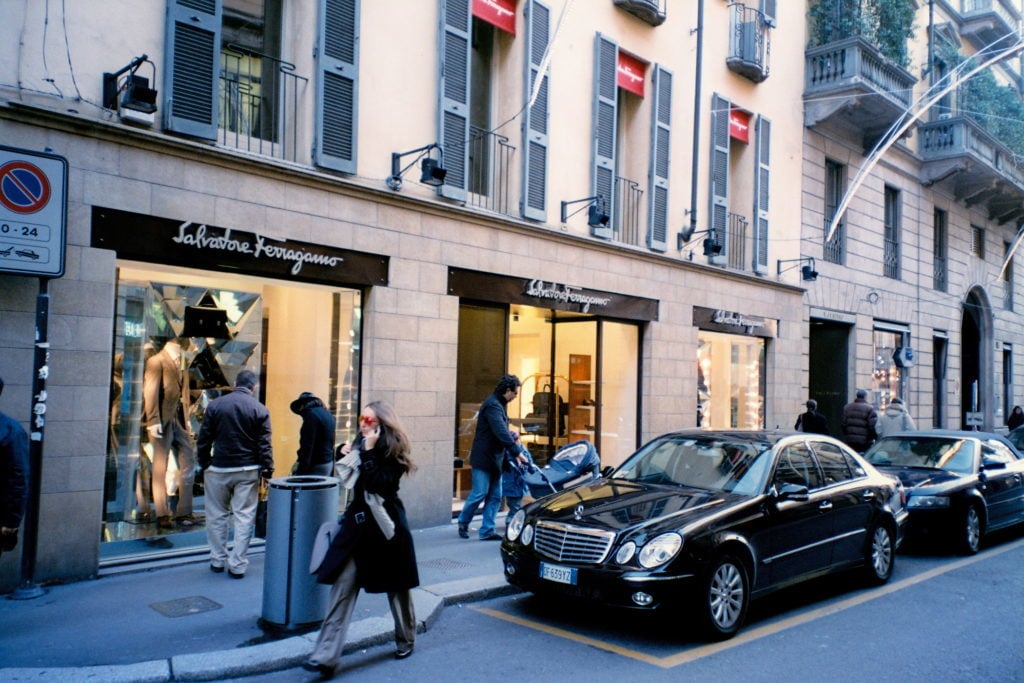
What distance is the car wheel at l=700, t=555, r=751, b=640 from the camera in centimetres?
598

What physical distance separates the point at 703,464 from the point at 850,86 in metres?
13.0

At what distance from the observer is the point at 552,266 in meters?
12.1

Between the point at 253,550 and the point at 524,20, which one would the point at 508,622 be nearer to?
the point at 253,550

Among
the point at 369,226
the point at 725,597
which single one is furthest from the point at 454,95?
the point at 725,597

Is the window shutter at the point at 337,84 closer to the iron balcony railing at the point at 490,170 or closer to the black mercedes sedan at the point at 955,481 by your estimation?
the iron balcony railing at the point at 490,170

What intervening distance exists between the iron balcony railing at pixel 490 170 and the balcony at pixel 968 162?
15.5 m

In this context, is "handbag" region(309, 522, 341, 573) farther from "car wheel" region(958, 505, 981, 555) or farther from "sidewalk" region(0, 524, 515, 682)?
"car wheel" region(958, 505, 981, 555)

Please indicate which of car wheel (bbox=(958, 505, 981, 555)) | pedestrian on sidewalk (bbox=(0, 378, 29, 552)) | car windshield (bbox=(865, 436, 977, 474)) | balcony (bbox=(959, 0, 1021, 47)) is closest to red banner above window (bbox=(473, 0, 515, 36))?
car windshield (bbox=(865, 436, 977, 474))

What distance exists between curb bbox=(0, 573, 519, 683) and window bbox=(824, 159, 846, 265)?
50.6 ft

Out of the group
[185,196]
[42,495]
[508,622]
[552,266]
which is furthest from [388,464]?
[552,266]

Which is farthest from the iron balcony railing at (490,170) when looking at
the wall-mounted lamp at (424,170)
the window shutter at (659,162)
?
the window shutter at (659,162)

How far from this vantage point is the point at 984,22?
24.8 m

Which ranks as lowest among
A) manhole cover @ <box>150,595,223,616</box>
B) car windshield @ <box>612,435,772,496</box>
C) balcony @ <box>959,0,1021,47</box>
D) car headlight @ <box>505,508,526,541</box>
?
manhole cover @ <box>150,595,223,616</box>

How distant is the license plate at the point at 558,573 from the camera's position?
6.12 meters
